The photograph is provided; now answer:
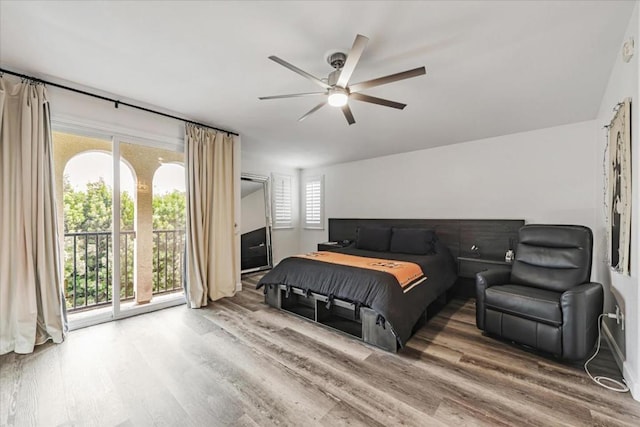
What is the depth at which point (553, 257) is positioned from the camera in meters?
2.66

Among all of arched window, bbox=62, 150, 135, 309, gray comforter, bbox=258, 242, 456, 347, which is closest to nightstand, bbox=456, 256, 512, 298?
gray comforter, bbox=258, 242, 456, 347

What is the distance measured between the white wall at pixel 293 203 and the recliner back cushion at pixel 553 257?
4432 mm

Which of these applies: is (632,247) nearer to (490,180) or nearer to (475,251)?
(475,251)

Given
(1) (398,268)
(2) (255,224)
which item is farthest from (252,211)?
(1) (398,268)

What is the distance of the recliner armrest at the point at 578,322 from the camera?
1997mm

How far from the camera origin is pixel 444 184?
4.36 metres

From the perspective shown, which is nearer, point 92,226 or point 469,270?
point 92,226

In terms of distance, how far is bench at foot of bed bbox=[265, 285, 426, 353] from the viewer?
7.79 feet

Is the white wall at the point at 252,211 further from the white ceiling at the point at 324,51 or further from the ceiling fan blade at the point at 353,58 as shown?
the ceiling fan blade at the point at 353,58

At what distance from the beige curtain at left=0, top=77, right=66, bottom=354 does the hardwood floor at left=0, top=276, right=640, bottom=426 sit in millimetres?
211

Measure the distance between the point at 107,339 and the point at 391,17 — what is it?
3705 millimetres

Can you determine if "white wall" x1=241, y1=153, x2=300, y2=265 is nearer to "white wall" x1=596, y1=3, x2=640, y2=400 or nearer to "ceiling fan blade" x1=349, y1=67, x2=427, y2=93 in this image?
"ceiling fan blade" x1=349, y1=67, x2=427, y2=93

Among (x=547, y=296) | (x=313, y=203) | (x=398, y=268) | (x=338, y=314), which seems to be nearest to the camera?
(x=547, y=296)

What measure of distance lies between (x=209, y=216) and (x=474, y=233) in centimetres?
399
